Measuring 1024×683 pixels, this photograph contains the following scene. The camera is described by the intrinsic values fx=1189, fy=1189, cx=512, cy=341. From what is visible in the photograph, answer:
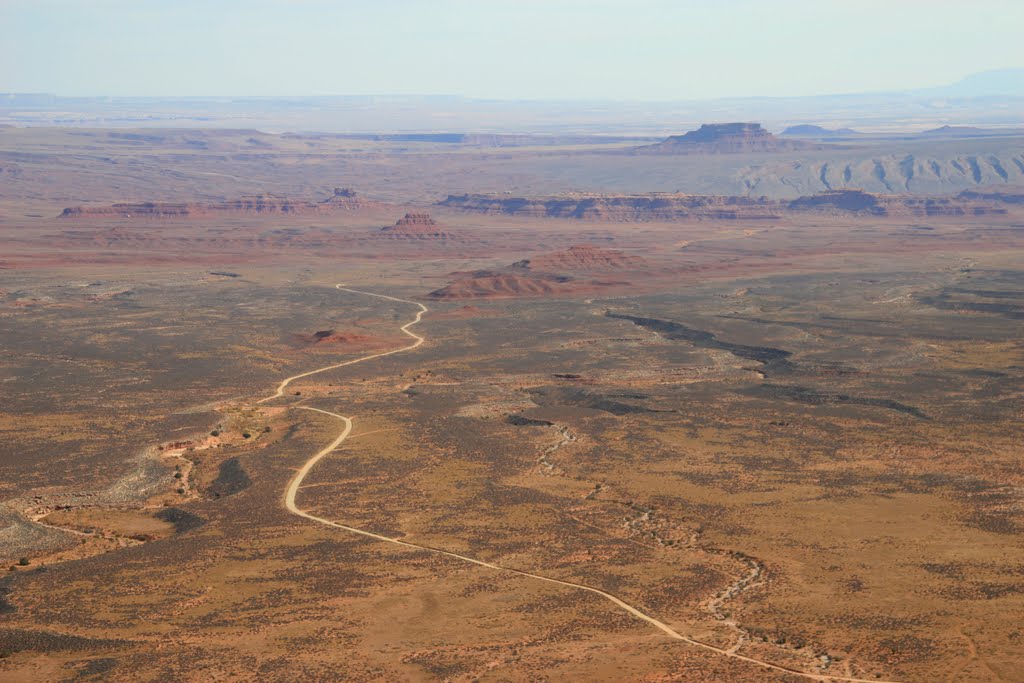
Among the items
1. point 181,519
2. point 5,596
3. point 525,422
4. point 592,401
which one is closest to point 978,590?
point 181,519

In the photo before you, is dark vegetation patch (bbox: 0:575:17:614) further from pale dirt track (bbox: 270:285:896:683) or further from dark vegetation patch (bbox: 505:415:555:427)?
dark vegetation patch (bbox: 505:415:555:427)

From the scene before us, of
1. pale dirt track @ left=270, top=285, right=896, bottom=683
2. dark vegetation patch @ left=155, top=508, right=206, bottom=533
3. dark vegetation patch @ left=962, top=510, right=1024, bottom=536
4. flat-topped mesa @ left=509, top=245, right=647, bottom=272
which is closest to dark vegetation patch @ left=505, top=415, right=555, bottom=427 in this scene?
pale dirt track @ left=270, top=285, right=896, bottom=683

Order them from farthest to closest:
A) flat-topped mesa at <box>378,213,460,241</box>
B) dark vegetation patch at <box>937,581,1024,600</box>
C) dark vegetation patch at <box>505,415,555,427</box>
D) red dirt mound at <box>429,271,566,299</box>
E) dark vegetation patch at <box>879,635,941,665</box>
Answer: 1. flat-topped mesa at <box>378,213,460,241</box>
2. red dirt mound at <box>429,271,566,299</box>
3. dark vegetation patch at <box>505,415,555,427</box>
4. dark vegetation patch at <box>937,581,1024,600</box>
5. dark vegetation patch at <box>879,635,941,665</box>

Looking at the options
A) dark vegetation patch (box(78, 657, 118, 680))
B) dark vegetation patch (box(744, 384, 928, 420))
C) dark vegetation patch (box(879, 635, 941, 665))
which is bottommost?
dark vegetation patch (box(78, 657, 118, 680))

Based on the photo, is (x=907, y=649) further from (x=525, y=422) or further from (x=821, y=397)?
(x=821, y=397)

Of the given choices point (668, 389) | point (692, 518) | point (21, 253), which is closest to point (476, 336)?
point (668, 389)

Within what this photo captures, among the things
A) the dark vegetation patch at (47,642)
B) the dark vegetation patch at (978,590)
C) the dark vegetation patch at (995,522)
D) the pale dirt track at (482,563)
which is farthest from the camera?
the dark vegetation patch at (995,522)

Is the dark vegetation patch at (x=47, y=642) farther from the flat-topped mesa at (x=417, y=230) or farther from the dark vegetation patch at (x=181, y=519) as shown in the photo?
the flat-topped mesa at (x=417, y=230)

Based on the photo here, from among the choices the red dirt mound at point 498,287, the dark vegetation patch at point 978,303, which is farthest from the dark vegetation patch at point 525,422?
the red dirt mound at point 498,287
